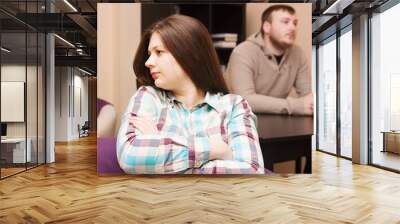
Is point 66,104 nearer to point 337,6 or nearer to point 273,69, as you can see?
point 273,69

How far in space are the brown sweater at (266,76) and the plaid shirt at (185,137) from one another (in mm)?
287

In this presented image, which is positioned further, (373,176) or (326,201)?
(373,176)

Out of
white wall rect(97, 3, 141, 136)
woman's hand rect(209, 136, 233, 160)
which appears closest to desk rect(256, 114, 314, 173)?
woman's hand rect(209, 136, 233, 160)

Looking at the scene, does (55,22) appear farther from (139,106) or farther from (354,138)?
(354,138)

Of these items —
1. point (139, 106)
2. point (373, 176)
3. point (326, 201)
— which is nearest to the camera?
point (326, 201)

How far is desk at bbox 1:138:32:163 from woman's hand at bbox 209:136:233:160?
334 centimetres

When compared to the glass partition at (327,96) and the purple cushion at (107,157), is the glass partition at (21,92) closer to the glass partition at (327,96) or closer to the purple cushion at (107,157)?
the purple cushion at (107,157)

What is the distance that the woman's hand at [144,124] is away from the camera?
6.09 m

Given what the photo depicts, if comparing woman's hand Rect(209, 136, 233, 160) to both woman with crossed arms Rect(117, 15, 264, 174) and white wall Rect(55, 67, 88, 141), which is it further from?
white wall Rect(55, 67, 88, 141)

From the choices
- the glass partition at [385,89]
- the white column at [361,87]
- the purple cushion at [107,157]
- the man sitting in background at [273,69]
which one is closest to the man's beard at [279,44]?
the man sitting in background at [273,69]

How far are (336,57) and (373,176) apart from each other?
13.0 feet

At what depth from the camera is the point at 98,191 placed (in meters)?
5.49

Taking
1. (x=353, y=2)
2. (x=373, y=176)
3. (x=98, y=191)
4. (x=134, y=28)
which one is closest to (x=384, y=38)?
(x=353, y=2)

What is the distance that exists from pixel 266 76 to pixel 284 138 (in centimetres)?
102
